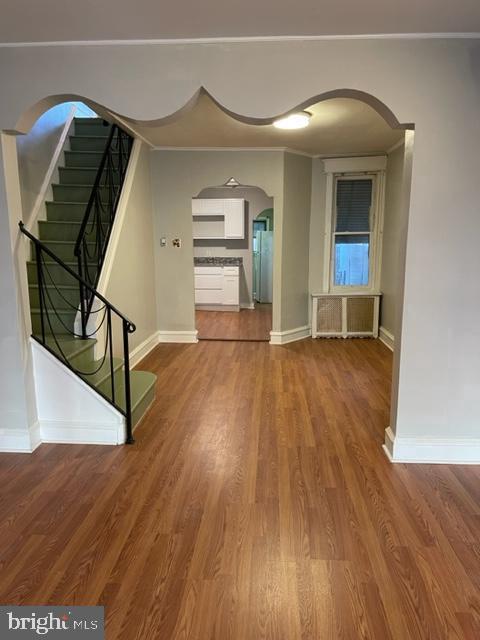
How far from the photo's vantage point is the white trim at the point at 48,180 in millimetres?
4129

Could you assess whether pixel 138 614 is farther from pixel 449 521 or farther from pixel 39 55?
pixel 39 55

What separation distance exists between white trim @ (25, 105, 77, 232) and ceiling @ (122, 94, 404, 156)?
94 centimetres

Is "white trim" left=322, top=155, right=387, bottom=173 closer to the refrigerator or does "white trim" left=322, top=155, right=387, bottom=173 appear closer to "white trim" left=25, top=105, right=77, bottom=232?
"white trim" left=25, top=105, right=77, bottom=232

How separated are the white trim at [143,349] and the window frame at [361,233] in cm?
261

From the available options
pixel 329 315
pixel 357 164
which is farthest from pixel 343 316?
pixel 357 164

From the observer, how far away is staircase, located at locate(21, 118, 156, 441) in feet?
9.93

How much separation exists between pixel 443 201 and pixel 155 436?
2.49 metres

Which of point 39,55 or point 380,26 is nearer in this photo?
point 380,26

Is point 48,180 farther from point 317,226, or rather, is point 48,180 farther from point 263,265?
point 263,265

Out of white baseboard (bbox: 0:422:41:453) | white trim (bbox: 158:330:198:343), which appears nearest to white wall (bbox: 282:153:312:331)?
white trim (bbox: 158:330:198:343)

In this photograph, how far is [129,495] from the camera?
238 centimetres

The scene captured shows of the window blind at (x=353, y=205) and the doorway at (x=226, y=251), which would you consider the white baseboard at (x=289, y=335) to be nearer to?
the window blind at (x=353, y=205)

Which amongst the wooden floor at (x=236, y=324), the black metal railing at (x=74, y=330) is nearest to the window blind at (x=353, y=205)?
the wooden floor at (x=236, y=324)

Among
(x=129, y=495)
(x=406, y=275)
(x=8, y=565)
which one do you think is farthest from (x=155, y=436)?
(x=406, y=275)
